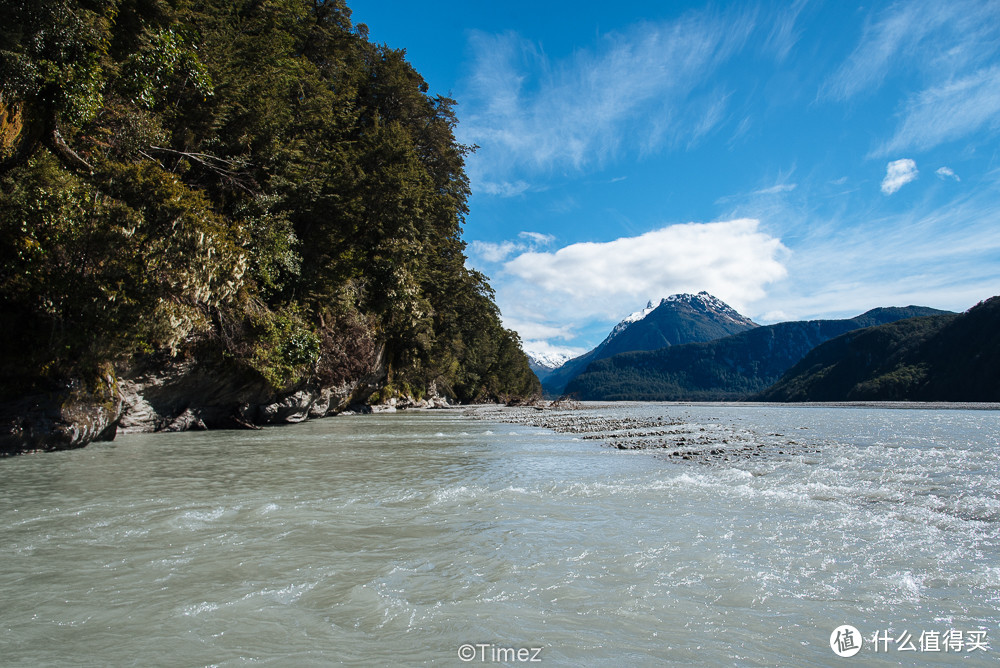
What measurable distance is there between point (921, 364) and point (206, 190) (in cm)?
16735

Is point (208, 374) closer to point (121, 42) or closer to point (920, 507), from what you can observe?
point (121, 42)

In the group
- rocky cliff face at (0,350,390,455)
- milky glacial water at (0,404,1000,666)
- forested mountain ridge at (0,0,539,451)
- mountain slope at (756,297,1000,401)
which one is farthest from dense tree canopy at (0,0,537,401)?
mountain slope at (756,297,1000,401)

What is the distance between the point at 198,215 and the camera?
1337 cm

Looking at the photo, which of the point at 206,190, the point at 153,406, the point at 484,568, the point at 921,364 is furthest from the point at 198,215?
the point at 921,364

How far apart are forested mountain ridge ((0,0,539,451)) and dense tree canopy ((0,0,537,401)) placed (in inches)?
2.6

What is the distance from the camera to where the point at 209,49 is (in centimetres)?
1830

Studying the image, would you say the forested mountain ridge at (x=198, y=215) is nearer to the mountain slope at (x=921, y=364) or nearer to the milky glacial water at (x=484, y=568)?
the milky glacial water at (x=484, y=568)

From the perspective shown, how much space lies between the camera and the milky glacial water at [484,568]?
128 inches

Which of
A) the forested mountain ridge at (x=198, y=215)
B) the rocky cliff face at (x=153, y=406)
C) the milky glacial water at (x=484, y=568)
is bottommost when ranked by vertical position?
the milky glacial water at (x=484, y=568)

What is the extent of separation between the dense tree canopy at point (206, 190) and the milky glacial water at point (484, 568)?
531cm

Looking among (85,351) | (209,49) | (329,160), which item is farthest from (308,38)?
(85,351)

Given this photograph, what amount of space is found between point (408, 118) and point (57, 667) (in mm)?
39611

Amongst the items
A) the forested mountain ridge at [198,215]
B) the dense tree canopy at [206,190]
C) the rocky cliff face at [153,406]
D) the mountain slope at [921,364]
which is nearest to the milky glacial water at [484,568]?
the rocky cliff face at [153,406]

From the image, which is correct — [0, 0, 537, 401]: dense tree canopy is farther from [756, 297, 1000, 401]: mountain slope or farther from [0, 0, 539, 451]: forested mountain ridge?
[756, 297, 1000, 401]: mountain slope
